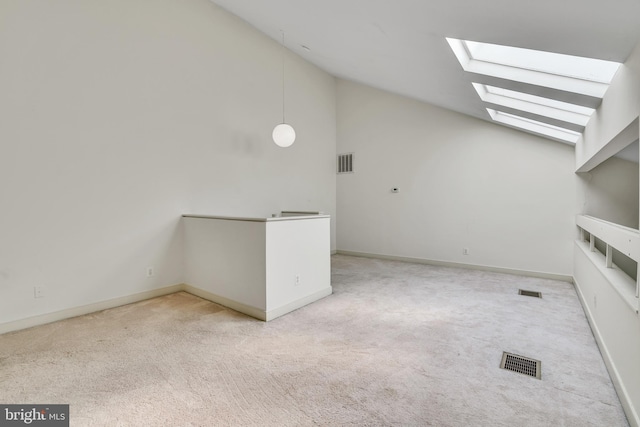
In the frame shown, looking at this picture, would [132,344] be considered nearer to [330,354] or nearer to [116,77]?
[330,354]

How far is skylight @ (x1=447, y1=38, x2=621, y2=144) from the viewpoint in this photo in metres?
2.31

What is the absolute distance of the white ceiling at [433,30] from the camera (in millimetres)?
1576

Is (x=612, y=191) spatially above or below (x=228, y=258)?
above

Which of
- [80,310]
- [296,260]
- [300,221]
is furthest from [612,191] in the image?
[80,310]

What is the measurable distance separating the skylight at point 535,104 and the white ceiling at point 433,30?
0.18 m

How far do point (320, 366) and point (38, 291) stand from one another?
2967mm

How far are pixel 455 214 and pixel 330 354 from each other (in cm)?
399

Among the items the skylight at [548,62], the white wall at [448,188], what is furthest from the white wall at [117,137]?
the skylight at [548,62]

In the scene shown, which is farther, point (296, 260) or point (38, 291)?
point (296, 260)

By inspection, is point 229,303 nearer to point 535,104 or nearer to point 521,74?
point 521,74

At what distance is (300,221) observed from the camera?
348cm

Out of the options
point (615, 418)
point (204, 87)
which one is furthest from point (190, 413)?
point (204, 87)

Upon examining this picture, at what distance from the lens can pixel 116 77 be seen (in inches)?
137

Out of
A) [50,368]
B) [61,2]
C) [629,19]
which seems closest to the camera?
[629,19]
